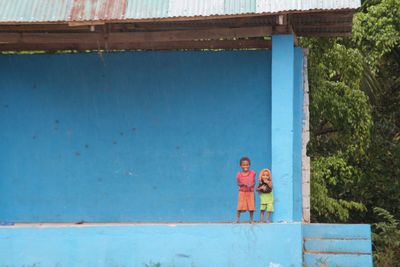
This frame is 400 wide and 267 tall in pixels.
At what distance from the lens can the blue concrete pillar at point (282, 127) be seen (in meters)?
10.1

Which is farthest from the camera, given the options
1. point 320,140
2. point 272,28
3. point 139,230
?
point 320,140

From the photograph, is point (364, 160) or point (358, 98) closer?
point (358, 98)

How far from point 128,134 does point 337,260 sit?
157 inches

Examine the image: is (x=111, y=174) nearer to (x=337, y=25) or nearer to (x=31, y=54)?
(x=31, y=54)

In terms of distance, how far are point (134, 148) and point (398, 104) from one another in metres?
9.40

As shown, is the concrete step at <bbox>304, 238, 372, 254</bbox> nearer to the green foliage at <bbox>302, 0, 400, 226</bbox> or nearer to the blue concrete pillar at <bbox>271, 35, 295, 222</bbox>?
the blue concrete pillar at <bbox>271, 35, 295, 222</bbox>

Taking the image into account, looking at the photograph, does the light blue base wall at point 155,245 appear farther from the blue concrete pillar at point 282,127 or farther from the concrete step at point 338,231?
the concrete step at point 338,231

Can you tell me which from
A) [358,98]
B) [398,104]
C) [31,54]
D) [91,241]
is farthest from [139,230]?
[398,104]

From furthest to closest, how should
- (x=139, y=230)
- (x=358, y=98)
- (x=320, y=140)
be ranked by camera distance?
(x=320, y=140) → (x=358, y=98) → (x=139, y=230)

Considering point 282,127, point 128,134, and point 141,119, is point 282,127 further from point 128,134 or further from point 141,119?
point 128,134

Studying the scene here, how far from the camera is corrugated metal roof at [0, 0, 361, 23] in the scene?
9773 mm

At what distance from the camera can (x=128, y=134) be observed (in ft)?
40.6

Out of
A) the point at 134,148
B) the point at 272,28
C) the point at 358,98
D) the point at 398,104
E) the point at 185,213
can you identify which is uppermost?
the point at 398,104

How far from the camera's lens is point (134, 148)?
12375mm
